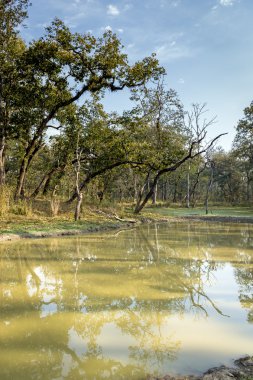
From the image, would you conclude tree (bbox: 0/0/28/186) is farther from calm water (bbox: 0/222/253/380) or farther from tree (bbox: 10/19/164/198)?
calm water (bbox: 0/222/253/380)

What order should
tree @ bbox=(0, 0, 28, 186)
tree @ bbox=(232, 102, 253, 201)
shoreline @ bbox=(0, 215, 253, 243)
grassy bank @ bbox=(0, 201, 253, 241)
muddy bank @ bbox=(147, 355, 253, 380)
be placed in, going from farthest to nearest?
1. tree @ bbox=(232, 102, 253, 201)
2. tree @ bbox=(0, 0, 28, 186)
3. grassy bank @ bbox=(0, 201, 253, 241)
4. shoreline @ bbox=(0, 215, 253, 243)
5. muddy bank @ bbox=(147, 355, 253, 380)

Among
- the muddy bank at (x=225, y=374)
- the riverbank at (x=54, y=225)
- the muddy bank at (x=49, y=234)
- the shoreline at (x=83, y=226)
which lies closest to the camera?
the muddy bank at (x=225, y=374)

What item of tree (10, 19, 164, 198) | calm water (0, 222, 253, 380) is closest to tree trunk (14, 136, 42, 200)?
tree (10, 19, 164, 198)

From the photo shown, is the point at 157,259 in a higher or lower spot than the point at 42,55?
lower

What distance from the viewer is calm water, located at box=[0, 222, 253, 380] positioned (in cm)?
362

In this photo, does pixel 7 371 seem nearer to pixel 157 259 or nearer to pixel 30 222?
pixel 157 259

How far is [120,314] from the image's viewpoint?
507 centimetres

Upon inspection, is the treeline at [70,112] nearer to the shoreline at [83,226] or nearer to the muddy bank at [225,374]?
the shoreline at [83,226]

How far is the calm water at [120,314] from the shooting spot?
3615 millimetres

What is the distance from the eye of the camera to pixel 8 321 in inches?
186

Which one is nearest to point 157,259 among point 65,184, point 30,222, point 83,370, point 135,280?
point 135,280

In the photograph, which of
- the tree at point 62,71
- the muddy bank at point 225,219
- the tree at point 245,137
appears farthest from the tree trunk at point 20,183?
the tree at point 245,137

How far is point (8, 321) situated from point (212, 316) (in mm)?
2778

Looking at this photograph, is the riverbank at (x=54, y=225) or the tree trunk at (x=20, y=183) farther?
the tree trunk at (x=20, y=183)
